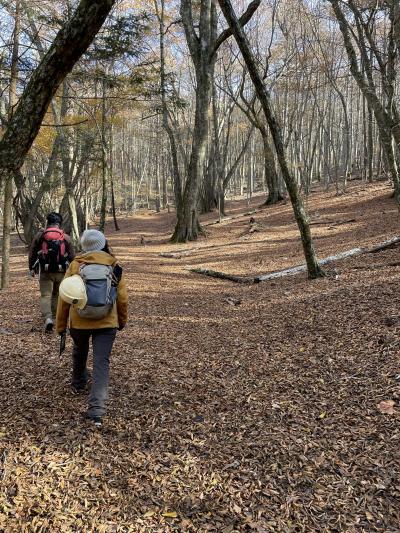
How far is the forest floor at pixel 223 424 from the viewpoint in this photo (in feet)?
9.24

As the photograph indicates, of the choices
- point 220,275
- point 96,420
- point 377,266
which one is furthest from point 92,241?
point 220,275

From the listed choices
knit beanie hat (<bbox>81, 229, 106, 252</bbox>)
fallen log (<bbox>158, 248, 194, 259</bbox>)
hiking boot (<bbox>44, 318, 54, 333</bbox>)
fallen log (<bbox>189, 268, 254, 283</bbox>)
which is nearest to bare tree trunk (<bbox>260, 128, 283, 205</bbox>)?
fallen log (<bbox>158, 248, 194, 259</bbox>)

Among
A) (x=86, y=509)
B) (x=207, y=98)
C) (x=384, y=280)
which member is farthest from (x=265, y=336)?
(x=207, y=98)

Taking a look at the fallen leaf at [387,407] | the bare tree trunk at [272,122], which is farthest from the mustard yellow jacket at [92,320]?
the bare tree trunk at [272,122]

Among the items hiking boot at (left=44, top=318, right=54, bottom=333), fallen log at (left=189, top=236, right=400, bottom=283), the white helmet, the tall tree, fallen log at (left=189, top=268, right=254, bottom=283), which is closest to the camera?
the tall tree

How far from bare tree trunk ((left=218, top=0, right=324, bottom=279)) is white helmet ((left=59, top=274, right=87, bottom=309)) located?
5.40 metres

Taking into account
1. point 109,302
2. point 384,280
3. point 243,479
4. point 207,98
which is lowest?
point 243,479

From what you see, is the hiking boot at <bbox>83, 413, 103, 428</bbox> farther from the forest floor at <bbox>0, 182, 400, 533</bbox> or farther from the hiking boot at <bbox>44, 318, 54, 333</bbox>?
the hiking boot at <bbox>44, 318, 54, 333</bbox>

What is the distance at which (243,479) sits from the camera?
3.14 metres

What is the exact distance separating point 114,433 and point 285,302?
441 centimetres

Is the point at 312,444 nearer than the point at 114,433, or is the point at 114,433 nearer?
the point at 312,444

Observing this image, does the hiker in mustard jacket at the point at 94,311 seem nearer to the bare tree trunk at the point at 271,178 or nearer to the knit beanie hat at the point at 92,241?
the knit beanie hat at the point at 92,241

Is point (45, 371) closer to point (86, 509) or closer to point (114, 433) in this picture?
point (114, 433)

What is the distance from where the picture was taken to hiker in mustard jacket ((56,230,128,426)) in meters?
3.73
